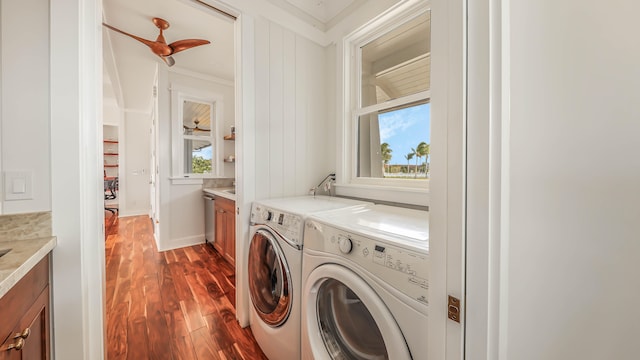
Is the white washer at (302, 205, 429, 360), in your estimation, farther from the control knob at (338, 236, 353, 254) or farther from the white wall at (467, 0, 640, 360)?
the white wall at (467, 0, 640, 360)

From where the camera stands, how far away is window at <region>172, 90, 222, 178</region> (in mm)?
3299

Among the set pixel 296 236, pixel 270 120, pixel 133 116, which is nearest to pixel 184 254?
pixel 270 120

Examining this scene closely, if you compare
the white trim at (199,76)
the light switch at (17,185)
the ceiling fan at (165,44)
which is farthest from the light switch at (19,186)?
the white trim at (199,76)

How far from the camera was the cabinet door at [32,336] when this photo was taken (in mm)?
625

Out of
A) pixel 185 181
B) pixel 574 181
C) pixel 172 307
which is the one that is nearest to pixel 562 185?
pixel 574 181

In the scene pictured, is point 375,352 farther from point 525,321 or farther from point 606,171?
point 606,171

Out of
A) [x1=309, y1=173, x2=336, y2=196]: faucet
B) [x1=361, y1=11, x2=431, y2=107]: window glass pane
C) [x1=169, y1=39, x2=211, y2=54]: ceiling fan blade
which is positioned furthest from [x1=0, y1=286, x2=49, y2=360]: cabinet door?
[x1=169, y1=39, x2=211, y2=54]: ceiling fan blade

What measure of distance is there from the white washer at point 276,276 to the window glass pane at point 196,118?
2521 millimetres

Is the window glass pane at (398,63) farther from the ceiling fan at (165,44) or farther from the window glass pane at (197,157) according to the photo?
the window glass pane at (197,157)

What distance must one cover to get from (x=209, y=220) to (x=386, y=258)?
3.17 m

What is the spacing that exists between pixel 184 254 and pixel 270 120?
2324 mm

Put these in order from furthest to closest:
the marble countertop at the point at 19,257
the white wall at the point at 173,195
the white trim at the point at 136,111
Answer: the white trim at the point at 136,111 → the white wall at the point at 173,195 → the marble countertop at the point at 19,257

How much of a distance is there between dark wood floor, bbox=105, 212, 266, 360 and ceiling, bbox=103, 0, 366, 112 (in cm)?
220

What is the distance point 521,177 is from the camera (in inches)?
17.2
